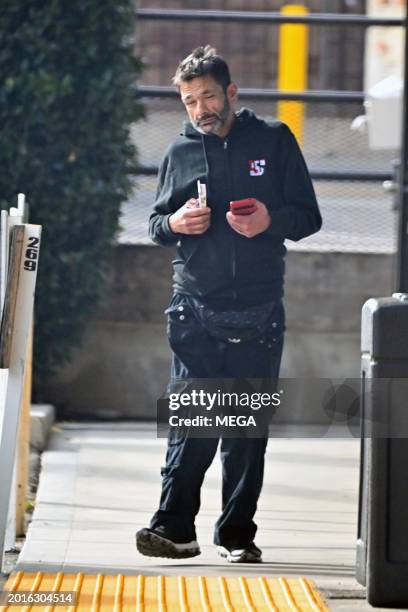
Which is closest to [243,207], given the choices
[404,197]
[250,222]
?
[250,222]

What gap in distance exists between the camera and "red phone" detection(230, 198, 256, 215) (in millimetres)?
4934

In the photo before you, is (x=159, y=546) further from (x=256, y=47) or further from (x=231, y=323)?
(x=256, y=47)

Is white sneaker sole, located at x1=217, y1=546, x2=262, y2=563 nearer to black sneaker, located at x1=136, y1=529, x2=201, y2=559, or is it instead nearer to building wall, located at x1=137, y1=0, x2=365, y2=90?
black sneaker, located at x1=136, y1=529, x2=201, y2=559

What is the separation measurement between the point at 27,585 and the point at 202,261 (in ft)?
3.94

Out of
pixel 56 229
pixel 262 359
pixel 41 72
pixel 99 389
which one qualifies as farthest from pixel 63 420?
pixel 262 359

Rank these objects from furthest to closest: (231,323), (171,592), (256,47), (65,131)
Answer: (256,47)
(65,131)
(231,323)
(171,592)

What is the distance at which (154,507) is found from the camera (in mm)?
6277

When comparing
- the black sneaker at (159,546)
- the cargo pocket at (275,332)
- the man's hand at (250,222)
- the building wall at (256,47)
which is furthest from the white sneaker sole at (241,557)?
the building wall at (256,47)

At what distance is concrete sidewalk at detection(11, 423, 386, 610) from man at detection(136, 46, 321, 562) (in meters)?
0.21

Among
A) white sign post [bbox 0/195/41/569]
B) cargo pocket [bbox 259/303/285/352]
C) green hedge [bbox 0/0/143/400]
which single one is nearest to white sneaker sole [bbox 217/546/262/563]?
cargo pocket [bbox 259/303/285/352]

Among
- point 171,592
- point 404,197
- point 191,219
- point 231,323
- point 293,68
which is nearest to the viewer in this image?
point 171,592

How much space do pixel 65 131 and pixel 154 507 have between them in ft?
9.29

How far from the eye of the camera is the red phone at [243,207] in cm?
493

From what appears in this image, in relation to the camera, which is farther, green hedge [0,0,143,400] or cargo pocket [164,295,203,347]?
green hedge [0,0,143,400]
